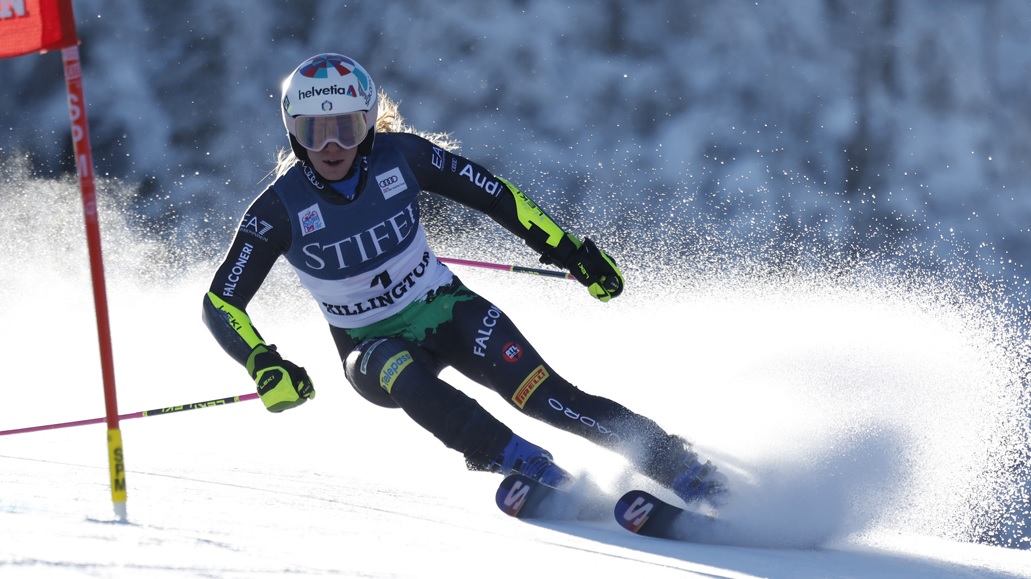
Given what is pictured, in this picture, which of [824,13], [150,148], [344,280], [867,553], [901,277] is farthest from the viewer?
[824,13]

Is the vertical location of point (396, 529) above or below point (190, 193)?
below

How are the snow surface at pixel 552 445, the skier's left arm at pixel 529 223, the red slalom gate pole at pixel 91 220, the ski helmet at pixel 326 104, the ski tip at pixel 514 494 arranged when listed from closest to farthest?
the snow surface at pixel 552 445
the red slalom gate pole at pixel 91 220
the ski tip at pixel 514 494
the ski helmet at pixel 326 104
the skier's left arm at pixel 529 223

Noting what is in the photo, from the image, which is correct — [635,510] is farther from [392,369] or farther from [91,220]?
[91,220]

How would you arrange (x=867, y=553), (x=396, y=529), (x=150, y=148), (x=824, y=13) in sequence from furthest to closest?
1. (x=824, y=13)
2. (x=150, y=148)
3. (x=867, y=553)
4. (x=396, y=529)

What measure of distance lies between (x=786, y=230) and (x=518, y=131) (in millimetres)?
2773

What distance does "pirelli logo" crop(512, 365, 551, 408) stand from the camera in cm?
348

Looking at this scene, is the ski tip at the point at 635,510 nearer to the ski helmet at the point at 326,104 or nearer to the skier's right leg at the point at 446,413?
the skier's right leg at the point at 446,413

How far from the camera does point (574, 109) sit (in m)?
11.0

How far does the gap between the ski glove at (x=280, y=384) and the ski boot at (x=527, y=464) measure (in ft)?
2.16

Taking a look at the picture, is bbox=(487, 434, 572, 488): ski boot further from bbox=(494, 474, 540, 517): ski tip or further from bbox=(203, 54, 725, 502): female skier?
bbox=(494, 474, 540, 517): ski tip

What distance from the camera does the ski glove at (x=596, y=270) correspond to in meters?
3.84

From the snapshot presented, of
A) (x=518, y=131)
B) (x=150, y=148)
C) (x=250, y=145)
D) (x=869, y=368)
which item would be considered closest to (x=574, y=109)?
(x=518, y=131)

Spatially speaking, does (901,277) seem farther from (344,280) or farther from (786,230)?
(344,280)

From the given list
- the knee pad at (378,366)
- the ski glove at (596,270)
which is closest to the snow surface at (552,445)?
the knee pad at (378,366)
